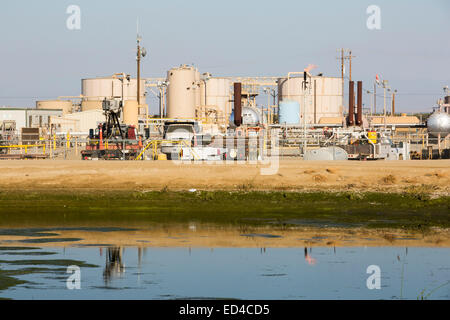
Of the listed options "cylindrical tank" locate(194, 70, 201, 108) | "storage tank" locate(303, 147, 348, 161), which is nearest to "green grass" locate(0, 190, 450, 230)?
"storage tank" locate(303, 147, 348, 161)

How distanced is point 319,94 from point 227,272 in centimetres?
9218

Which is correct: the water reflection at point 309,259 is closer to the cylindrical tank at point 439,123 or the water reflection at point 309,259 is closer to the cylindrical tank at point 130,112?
the cylindrical tank at point 130,112

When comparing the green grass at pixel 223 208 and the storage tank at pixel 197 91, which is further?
the storage tank at pixel 197 91

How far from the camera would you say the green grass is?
23.5m

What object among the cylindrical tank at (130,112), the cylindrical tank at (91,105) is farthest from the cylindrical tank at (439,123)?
the cylindrical tank at (91,105)

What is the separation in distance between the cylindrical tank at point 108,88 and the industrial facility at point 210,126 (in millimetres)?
138

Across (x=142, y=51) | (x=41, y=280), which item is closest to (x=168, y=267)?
(x=41, y=280)

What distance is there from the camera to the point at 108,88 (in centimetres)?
10381

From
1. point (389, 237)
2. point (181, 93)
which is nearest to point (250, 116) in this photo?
point (181, 93)

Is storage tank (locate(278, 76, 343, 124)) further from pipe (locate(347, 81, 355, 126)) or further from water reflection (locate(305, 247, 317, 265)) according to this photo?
water reflection (locate(305, 247, 317, 265))

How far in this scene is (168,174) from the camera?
29547 mm

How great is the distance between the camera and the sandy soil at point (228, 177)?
2822 cm

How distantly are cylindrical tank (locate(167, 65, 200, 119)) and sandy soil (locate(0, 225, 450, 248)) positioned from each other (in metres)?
65.3
